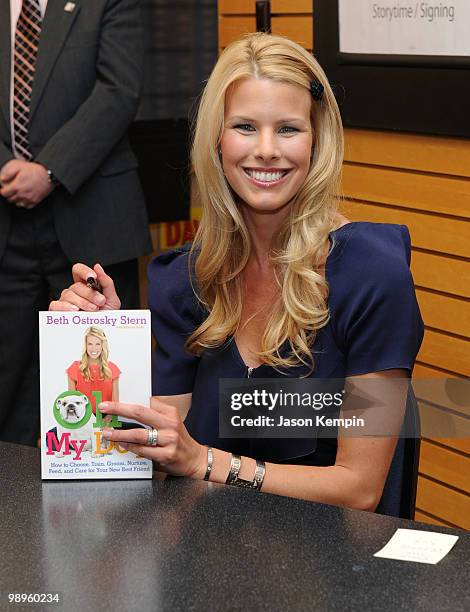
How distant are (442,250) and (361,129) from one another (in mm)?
513

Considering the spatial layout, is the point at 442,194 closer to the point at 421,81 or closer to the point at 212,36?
the point at 421,81

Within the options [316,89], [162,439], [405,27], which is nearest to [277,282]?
[316,89]

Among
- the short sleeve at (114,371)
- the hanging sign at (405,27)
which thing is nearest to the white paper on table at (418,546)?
the short sleeve at (114,371)

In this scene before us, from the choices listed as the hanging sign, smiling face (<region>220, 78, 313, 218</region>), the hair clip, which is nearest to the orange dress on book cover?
smiling face (<region>220, 78, 313, 218</region>)

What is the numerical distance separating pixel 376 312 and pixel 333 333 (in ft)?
0.32

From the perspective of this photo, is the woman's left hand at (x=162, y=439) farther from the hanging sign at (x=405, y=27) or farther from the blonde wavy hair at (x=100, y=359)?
the hanging sign at (x=405, y=27)

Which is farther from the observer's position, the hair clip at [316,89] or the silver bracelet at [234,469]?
the hair clip at [316,89]

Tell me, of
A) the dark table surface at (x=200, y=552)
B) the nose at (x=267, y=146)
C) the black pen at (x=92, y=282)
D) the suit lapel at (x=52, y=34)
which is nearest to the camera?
the dark table surface at (x=200, y=552)

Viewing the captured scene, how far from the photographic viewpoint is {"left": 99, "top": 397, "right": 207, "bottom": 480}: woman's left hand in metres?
1.71

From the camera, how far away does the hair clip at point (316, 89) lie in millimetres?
2135

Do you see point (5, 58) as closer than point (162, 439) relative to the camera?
No

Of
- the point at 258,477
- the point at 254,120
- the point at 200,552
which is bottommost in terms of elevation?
the point at 258,477

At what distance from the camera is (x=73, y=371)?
172 centimetres

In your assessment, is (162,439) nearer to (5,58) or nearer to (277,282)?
(277,282)
